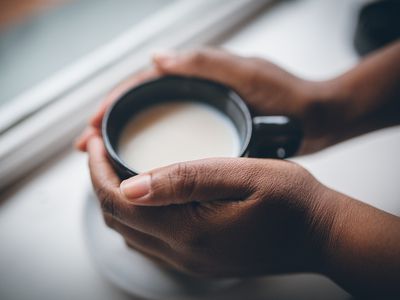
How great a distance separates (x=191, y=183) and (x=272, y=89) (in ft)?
0.88

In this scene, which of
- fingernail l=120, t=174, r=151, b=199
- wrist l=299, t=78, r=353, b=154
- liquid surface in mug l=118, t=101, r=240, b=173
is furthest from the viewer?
wrist l=299, t=78, r=353, b=154

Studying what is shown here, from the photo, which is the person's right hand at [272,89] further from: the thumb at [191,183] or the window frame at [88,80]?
the thumb at [191,183]

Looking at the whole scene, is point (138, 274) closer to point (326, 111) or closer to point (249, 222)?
point (249, 222)

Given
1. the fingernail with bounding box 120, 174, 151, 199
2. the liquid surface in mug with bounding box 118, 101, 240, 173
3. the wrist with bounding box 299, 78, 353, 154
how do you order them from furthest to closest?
1. the wrist with bounding box 299, 78, 353, 154
2. the liquid surface in mug with bounding box 118, 101, 240, 173
3. the fingernail with bounding box 120, 174, 151, 199

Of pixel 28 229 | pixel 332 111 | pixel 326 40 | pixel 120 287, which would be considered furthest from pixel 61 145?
pixel 326 40

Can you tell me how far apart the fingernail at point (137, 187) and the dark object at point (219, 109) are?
0.11 feet

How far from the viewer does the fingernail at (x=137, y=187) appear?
37 cm

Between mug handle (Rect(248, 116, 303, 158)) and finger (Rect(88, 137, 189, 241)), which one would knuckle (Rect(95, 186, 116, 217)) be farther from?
mug handle (Rect(248, 116, 303, 158))

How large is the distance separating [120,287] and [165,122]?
207 mm

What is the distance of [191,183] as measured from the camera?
1.23 ft

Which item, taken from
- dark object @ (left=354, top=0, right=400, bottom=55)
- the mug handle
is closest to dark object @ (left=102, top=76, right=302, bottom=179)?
the mug handle

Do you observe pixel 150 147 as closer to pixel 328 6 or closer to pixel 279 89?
pixel 279 89

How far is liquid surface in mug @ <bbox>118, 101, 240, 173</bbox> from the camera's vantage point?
0.47m

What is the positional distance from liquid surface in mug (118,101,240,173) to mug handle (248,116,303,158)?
31 mm
